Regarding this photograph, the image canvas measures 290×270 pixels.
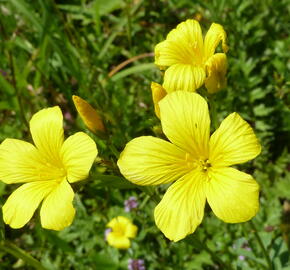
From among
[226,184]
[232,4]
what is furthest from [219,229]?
[232,4]

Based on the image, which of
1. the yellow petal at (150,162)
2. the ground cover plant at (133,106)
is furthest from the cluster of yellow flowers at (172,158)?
the ground cover plant at (133,106)

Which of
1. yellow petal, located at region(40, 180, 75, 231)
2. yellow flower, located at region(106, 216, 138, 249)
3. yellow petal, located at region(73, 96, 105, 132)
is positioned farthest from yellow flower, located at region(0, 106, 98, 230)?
yellow flower, located at region(106, 216, 138, 249)

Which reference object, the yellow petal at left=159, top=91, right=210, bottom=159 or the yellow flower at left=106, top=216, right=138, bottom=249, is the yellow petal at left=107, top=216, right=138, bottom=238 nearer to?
the yellow flower at left=106, top=216, right=138, bottom=249

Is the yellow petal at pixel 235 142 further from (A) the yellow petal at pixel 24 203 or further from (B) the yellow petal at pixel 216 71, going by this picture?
(A) the yellow petal at pixel 24 203

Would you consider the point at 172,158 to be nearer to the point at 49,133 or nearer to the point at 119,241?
the point at 49,133

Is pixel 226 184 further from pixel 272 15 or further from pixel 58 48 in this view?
pixel 272 15

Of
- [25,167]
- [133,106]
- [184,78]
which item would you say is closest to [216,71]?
[184,78]
